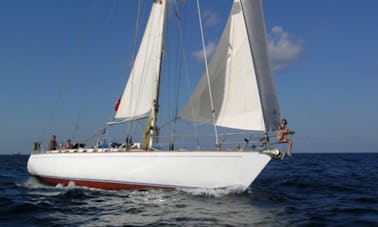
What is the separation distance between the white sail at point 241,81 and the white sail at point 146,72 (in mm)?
2880

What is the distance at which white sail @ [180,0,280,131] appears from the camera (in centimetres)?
1464

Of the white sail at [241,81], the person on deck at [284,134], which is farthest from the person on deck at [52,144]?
the person on deck at [284,134]

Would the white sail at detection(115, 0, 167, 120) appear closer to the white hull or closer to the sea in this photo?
the white hull

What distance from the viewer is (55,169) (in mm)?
18906

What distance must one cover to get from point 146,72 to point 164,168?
550 centimetres

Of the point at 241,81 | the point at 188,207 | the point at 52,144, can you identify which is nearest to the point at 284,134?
the point at 241,81

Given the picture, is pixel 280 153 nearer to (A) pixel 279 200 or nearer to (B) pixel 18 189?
(A) pixel 279 200

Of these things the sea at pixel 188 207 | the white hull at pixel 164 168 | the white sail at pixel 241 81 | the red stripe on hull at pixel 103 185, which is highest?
the white sail at pixel 241 81

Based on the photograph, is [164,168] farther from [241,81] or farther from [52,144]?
[52,144]

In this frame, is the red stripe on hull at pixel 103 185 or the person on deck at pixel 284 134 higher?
the person on deck at pixel 284 134

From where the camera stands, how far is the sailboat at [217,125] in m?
14.3

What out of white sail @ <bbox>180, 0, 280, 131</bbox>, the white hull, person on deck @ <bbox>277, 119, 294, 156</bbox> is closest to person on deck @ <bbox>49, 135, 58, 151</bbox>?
the white hull

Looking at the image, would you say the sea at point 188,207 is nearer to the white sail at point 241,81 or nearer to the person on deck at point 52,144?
the white sail at point 241,81

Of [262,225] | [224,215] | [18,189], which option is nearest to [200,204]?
[224,215]
